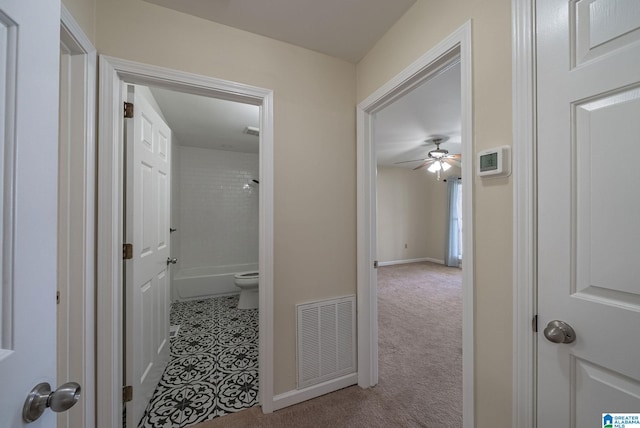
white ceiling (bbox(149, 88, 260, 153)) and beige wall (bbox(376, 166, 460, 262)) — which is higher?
white ceiling (bbox(149, 88, 260, 153))

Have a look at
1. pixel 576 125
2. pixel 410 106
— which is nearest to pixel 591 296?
pixel 576 125

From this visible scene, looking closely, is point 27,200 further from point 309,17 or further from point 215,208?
point 215,208

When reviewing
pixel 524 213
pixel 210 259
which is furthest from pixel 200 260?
pixel 524 213

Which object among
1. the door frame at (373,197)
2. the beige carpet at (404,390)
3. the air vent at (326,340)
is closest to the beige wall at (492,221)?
the door frame at (373,197)

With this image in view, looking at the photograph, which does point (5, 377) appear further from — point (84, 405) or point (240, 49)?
point (240, 49)

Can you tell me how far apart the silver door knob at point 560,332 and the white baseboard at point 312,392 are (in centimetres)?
143

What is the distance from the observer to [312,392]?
1.71 metres

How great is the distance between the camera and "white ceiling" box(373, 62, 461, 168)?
7.75 feet

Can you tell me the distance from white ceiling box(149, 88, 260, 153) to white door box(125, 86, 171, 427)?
31.8 inches

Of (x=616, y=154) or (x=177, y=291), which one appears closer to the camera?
(x=616, y=154)

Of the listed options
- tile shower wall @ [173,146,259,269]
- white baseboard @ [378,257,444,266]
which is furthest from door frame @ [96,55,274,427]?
white baseboard @ [378,257,444,266]

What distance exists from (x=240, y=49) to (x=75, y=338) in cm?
182

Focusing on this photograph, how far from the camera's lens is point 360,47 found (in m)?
1.75

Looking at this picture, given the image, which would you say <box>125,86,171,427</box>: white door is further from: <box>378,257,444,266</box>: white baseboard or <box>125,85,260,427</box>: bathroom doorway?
<box>378,257,444,266</box>: white baseboard
